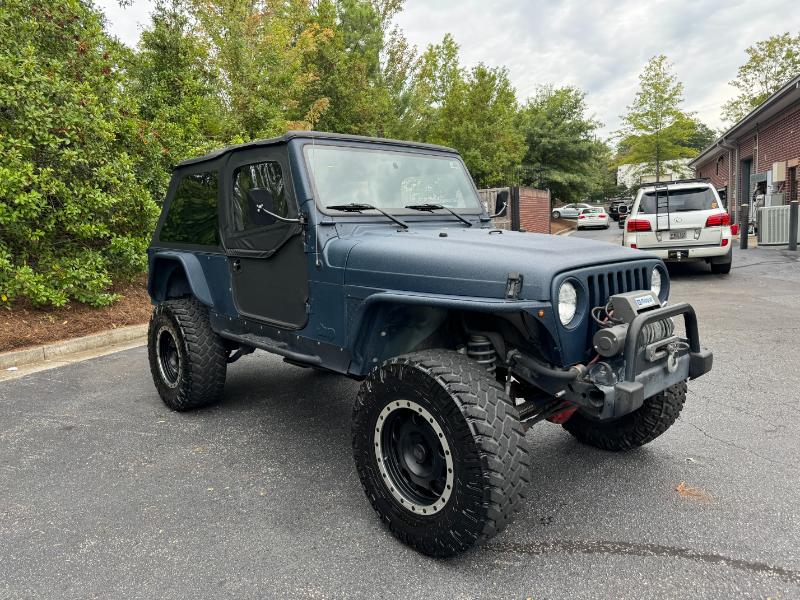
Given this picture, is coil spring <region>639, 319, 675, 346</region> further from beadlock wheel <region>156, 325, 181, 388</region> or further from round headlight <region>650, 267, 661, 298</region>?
beadlock wheel <region>156, 325, 181, 388</region>

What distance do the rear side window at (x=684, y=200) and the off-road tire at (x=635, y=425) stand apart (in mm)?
8096

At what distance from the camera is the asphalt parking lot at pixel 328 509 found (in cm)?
226

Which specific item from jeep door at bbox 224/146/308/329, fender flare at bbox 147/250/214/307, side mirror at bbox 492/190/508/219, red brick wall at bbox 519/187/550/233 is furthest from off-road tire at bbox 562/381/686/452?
red brick wall at bbox 519/187/550/233

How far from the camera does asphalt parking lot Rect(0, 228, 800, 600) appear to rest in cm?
226

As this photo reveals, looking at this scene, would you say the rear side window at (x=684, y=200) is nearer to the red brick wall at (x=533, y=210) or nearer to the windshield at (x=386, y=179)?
the red brick wall at (x=533, y=210)

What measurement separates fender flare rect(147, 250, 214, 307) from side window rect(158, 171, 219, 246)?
5.6 inches

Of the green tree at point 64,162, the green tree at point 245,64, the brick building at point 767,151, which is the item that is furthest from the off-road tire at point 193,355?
the brick building at point 767,151

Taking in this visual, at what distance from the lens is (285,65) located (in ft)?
44.0

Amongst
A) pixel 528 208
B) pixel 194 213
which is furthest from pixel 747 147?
pixel 194 213

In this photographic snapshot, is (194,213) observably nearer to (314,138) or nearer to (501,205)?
(314,138)

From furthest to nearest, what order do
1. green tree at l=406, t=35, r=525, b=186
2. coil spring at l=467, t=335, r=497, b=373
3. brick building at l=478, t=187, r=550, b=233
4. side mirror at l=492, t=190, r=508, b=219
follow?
green tree at l=406, t=35, r=525, b=186
brick building at l=478, t=187, r=550, b=233
side mirror at l=492, t=190, r=508, b=219
coil spring at l=467, t=335, r=497, b=373

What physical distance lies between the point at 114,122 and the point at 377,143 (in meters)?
5.77

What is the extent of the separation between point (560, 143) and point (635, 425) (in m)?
31.7

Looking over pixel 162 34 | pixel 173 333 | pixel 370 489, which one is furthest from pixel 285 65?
pixel 370 489
